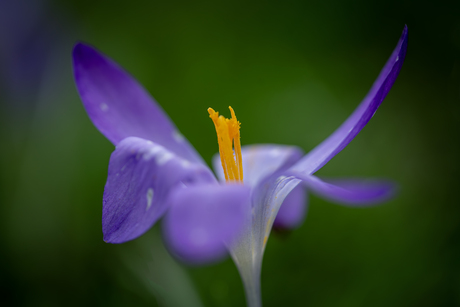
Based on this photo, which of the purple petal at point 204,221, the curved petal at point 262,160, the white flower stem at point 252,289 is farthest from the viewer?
the curved petal at point 262,160

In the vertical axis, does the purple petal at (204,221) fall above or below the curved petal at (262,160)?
below

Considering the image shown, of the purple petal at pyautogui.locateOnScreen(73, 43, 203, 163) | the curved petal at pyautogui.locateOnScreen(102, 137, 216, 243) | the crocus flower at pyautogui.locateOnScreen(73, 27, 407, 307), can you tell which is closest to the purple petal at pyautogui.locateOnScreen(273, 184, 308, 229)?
the crocus flower at pyautogui.locateOnScreen(73, 27, 407, 307)

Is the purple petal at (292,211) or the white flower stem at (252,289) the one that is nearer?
the white flower stem at (252,289)

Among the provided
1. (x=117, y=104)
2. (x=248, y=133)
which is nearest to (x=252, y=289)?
(x=117, y=104)

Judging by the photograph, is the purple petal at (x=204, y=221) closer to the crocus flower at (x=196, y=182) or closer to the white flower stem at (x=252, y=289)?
the crocus flower at (x=196, y=182)

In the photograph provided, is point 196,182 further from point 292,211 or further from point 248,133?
point 248,133

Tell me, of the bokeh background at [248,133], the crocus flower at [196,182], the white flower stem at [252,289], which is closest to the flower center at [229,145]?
the crocus flower at [196,182]

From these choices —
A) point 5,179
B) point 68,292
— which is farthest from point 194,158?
point 5,179
